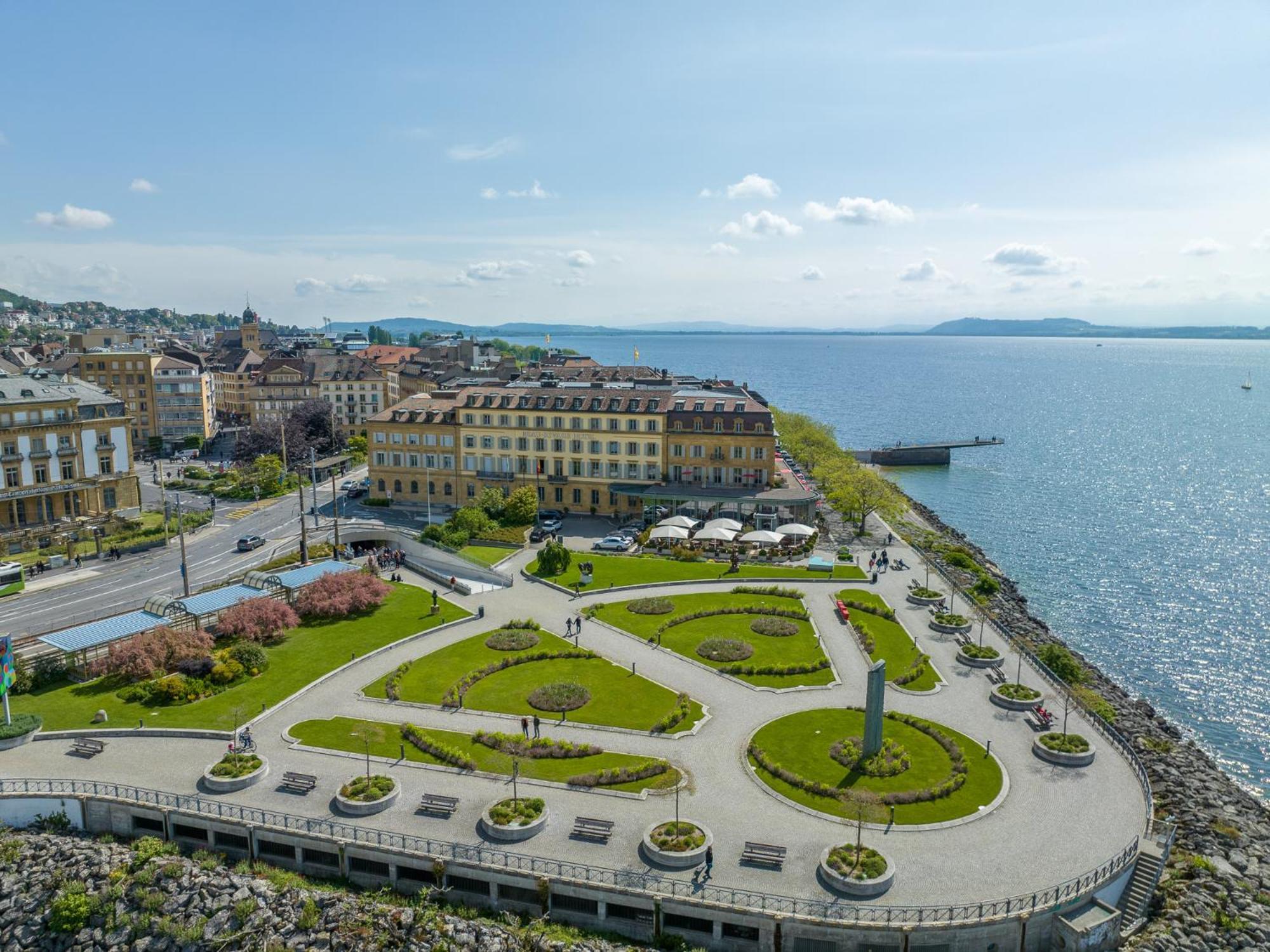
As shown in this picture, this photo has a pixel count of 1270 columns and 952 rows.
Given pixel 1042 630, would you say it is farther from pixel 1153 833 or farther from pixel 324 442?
pixel 324 442

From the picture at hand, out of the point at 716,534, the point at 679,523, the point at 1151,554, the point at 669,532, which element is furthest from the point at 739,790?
the point at 1151,554

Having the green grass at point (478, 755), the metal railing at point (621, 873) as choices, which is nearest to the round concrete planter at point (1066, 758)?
the metal railing at point (621, 873)

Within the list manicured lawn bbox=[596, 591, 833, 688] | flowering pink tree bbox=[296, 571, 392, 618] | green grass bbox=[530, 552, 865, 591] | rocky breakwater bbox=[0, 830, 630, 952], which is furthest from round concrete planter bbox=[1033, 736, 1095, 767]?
flowering pink tree bbox=[296, 571, 392, 618]

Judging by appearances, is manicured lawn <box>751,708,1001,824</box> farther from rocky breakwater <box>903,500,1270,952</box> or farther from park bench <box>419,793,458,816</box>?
park bench <box>419,793,458,816</box>

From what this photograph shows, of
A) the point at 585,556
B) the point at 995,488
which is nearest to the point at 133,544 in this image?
the point at 585,556

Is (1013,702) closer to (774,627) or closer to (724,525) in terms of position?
(774,627)

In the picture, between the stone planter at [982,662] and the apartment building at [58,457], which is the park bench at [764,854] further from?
the apartment building at [58,457]
